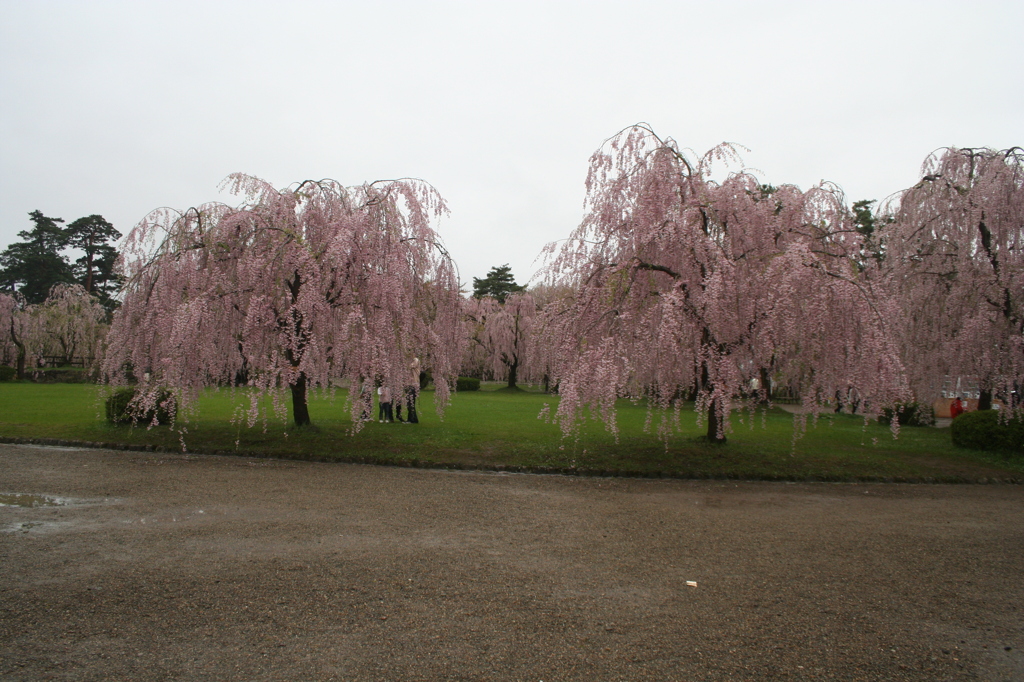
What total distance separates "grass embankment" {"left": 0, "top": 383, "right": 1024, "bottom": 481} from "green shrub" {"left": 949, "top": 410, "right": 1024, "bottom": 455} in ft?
1.41

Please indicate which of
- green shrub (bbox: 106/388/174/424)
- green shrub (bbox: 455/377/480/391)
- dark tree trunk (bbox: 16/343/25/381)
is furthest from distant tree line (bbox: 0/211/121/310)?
green shrub (bbox: 106/388/174/424)

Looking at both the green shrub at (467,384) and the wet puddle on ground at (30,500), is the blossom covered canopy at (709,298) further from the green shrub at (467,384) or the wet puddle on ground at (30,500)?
the green shrub at (467,384)

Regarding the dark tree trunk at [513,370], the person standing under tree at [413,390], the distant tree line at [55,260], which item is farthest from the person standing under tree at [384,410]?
the distant tree line at [55,260]

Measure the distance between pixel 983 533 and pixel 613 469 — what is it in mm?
4991

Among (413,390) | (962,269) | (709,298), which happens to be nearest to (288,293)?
(413,390)

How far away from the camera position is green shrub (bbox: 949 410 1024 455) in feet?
40.4

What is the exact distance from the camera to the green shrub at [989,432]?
12305 millimetres

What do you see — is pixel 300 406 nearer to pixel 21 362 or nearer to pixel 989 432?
pixel 989 432

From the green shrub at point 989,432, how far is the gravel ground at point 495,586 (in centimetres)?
483

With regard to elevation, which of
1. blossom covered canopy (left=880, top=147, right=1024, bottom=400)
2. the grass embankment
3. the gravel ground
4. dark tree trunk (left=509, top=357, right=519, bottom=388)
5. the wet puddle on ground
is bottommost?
the wet puddle on ground

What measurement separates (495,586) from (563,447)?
688 cm

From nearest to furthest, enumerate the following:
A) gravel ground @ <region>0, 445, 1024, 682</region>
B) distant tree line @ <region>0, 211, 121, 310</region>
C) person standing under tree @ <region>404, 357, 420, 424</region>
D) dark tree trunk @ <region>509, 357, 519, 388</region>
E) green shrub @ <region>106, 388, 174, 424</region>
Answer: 1. gravel ground @ <region>0, 445, 1024, 682</region>
2. person standing under tree @ <region>404, 357, 420, 424</region>
3. green shrub @ <region>106, 388, 174, 424</region>
4. dark tree trunk @ <region>509, 357, 519, 388</region>
5. distant tree line @ <region>0, 211, 121, 310</region>

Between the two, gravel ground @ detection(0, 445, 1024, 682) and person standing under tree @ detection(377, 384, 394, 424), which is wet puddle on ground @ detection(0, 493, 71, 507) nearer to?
gravel ground @ detection(0, 445, 1024, 682)

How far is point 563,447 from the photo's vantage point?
11.7 metres
